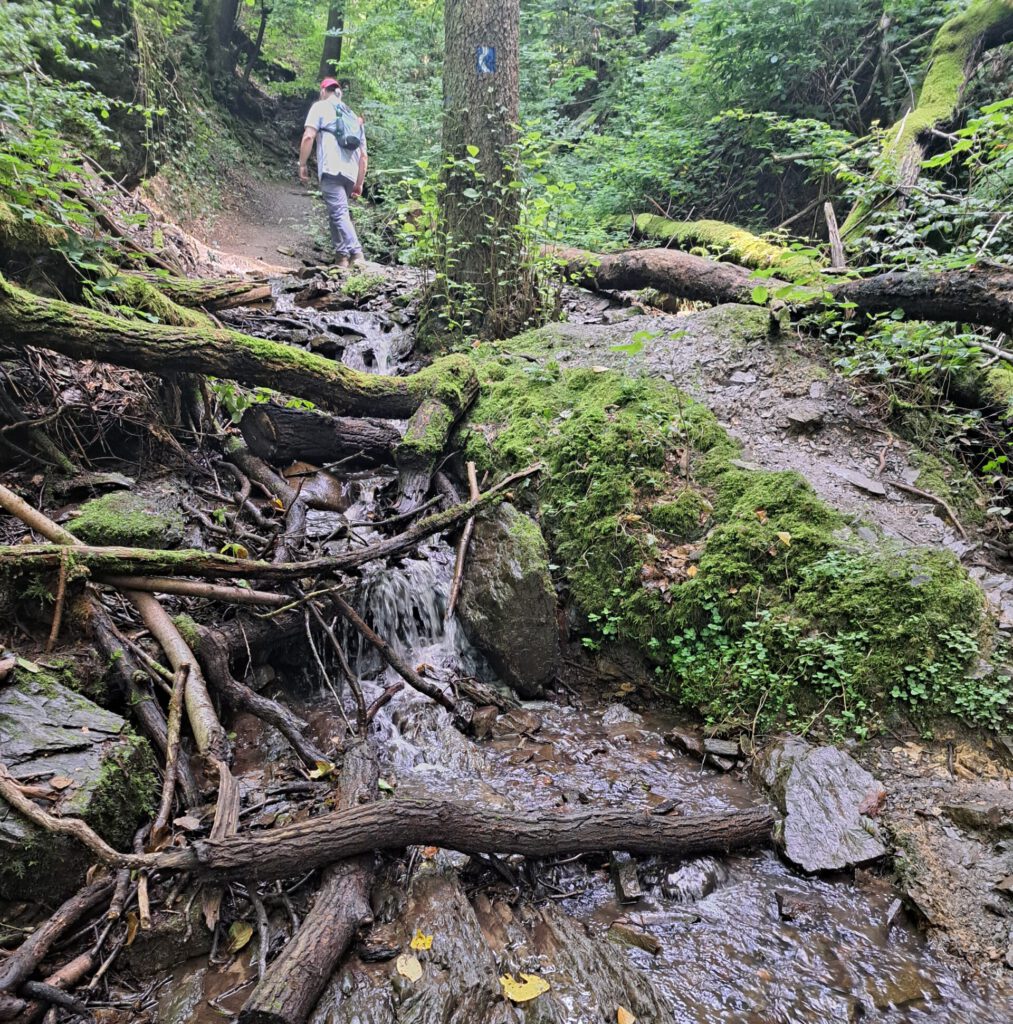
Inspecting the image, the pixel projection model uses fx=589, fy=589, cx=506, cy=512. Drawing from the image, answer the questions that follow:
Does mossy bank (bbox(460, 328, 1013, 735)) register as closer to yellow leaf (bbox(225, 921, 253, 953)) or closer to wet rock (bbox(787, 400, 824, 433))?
wet rock (bbox(787, 400, 824, 433))

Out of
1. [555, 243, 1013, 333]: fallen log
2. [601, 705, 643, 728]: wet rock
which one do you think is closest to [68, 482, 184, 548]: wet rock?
[601, 705, 643, 728]: wet rock

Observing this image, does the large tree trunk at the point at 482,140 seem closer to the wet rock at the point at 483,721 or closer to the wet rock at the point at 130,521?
the wet rock at the point at 130,521

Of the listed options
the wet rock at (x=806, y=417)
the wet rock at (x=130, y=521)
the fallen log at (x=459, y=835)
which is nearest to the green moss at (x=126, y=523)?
the wet rock at (x=130, y=521)

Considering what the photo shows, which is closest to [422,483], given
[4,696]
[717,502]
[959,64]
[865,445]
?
[717,502]

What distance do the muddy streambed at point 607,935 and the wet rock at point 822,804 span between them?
4.2 inches

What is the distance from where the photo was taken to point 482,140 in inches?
270

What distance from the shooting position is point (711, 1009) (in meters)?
2.33

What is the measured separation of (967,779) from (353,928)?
3254 mm

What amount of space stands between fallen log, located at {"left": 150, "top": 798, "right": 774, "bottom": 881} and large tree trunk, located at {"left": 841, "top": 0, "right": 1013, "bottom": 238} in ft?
21.7

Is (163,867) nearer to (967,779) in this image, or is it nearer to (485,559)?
(485,559)

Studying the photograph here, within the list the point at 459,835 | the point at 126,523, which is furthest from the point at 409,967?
the point at 126,523

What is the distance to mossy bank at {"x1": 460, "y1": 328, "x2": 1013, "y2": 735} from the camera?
3553 millimetres

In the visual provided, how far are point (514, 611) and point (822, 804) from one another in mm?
2222

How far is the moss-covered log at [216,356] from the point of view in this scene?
383 cm
